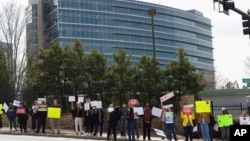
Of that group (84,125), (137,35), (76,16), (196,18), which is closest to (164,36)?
(137,35)

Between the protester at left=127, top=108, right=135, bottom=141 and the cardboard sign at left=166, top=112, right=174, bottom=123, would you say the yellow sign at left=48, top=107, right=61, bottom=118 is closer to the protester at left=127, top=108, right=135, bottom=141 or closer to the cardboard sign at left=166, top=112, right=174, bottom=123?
the protester at left=127, top=108, right=135, bottom=141

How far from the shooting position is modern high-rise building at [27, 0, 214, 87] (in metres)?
110

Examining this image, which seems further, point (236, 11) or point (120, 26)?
point (120, 26)

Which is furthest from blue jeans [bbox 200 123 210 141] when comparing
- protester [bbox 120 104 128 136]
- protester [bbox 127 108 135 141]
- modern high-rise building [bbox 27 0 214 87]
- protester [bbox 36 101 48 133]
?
modern high-rise building [bbox 27 0 214 87]

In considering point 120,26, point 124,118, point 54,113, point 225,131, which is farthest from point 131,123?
point 120,26

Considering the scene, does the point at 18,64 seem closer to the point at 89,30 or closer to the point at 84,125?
the point at 84,125

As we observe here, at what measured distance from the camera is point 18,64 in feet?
143

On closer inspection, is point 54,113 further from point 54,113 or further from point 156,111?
point 156,111

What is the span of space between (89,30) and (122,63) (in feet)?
257

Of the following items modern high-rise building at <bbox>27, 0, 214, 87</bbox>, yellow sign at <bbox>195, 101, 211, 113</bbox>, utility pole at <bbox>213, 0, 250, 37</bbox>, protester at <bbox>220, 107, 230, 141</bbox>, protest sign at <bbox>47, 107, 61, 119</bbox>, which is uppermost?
modern high-rise building at <bbox>27, 0, 214, 87</bbox>

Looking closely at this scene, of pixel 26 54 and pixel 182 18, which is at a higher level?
pixel 182 18

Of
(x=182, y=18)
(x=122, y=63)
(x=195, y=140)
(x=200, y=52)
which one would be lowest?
(x=195, y=140)

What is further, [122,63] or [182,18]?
[182,18]

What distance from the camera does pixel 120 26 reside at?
121 m
